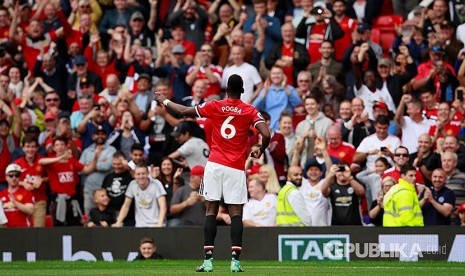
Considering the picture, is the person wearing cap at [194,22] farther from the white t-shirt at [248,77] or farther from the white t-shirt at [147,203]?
the white t-shirt at [147,203]

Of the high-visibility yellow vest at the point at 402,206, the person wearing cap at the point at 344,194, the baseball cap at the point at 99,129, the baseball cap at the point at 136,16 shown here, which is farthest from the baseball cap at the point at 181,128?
the high-visibility yellow vest at the point at 402,206

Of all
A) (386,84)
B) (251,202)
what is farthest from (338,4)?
(251,202)

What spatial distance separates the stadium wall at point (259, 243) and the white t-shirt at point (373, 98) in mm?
4128

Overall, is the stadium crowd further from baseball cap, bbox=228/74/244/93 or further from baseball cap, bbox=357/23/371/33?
baseball cap, bbox=228/74/244/93

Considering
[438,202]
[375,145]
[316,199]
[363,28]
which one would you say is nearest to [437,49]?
[363,28]

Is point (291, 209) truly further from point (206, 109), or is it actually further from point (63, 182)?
point (206, 109)

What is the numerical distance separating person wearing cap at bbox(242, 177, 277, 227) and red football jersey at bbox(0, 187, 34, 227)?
13.9 feet

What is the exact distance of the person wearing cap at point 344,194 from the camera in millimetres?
22109

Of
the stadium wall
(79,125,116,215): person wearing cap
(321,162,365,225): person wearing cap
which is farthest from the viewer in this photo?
(79,125,116,215): person wearing cap

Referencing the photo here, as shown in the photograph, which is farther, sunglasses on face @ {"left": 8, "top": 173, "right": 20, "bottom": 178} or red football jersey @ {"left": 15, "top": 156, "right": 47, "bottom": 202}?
red football jersey @ {"left": 15, "top": 156, "right": 47, "bottom": 202}

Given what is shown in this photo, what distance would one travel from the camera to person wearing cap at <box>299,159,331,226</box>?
22.3m

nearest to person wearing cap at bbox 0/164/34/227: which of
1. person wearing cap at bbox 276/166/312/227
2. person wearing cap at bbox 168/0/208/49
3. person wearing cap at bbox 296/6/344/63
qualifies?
person wearing cap at bbox 276/166/312/227

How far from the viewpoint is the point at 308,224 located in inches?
865

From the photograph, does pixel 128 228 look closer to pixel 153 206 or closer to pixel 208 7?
pixel 153 206
